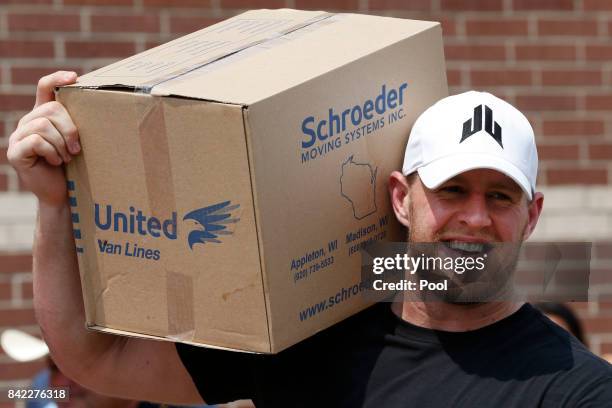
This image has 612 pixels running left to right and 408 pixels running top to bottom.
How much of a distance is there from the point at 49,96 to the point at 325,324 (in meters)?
0.77

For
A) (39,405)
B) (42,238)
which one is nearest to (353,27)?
(42,238)

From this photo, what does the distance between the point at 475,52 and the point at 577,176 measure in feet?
2.40

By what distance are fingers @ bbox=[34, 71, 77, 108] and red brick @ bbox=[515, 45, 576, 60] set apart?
10.5 feet

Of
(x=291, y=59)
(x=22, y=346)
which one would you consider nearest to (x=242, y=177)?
(x=291, y=59)

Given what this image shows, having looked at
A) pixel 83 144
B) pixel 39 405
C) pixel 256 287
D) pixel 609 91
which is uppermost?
pixel 83 144

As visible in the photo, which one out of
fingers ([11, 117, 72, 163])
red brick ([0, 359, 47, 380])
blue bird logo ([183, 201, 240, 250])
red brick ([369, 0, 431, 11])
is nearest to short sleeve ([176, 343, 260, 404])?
blue bird logo ([183, 201, 240, 250])

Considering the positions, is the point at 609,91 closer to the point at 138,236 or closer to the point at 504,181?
the point at 504,181

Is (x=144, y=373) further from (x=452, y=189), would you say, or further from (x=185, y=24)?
(x=185, y=24)

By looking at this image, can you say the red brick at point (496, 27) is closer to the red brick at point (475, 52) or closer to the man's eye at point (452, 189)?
the red brick at point (475, 52)

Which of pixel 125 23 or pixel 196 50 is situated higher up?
pixel 196 50

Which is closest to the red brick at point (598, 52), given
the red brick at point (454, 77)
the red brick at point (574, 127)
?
the red brick at point (574, 127)

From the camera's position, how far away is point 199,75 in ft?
8.21

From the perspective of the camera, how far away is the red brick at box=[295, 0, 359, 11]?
17.3 feet

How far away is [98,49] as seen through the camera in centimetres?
513
